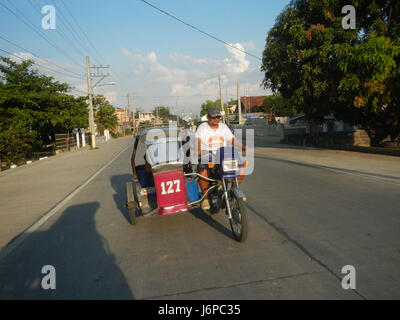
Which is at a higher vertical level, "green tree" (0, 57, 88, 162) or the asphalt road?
"green tree" (0, 57, 88, 162)

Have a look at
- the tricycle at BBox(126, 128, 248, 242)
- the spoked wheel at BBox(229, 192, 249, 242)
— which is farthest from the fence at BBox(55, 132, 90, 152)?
the spoked wheel at BBox(229, 192, 249, 242)

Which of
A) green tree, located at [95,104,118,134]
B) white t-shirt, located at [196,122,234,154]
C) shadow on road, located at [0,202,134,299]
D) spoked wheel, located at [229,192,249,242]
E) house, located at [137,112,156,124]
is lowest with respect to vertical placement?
shadow on road, located at [0,202,134,299]

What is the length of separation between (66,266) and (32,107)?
87.5 ft

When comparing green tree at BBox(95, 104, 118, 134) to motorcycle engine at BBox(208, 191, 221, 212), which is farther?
green tree at BBox(95, 104, 118, 134)

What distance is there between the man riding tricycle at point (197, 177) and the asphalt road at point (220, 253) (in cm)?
39

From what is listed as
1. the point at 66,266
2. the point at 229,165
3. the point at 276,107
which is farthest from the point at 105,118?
the point at 66,266

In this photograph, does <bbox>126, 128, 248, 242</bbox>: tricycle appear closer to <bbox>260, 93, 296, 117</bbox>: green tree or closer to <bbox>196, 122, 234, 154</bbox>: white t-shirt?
<bbox>196, 122, 234, 154</bbox>: white t-shirt

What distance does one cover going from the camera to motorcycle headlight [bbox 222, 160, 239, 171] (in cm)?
489

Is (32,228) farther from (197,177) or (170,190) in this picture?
(197,177)

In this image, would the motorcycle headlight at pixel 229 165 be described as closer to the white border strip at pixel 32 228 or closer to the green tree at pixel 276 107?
the white border strip at pixel 32 228

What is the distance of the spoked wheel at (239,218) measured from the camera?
183 inches

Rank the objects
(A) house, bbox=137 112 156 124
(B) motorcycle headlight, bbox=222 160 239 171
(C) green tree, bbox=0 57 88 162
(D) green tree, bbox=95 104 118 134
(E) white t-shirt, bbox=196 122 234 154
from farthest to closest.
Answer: (A) house, bbox=137 112 156 124
(D) green tree, bbox=95 104 118 134
(C) green tree, bbox=0 57 88 162
(E) white t-shirt, bbox=196 122 234 154
(B) motorcycle headlight, bbox=222 160 239 171

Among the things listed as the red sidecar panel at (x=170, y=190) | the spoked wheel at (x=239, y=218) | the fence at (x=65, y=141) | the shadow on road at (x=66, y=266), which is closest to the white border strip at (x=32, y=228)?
the shadow on road at (x=66, y=266)
